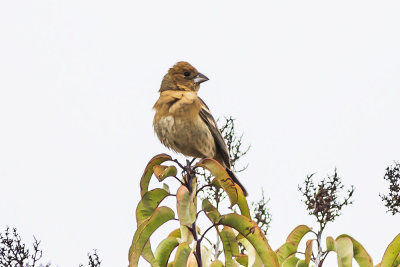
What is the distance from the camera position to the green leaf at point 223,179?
3.63 m

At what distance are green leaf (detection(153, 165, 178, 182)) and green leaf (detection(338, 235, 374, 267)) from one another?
106 cm

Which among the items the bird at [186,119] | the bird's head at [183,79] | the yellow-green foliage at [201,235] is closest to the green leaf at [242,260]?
the yellow-green foliage at [201,235]

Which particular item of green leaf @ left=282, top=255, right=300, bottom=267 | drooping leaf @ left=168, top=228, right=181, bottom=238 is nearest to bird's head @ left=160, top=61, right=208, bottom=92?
drooping leaf @ left=168, top=228, right=181, bottom=238

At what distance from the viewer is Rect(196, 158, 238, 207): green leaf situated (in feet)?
11.9

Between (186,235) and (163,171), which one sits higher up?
(163,171)

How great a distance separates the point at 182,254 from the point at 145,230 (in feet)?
0.90

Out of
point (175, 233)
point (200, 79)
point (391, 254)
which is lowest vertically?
point (391, 254)

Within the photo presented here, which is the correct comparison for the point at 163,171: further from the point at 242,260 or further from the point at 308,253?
the point at 308,253

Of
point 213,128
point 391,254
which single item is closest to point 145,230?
point 391,254

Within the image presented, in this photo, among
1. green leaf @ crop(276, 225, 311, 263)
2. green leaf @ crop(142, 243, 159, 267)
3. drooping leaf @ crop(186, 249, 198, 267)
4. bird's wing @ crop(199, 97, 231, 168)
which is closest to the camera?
drooping leaf @ crop(186, 249, 198, 267)

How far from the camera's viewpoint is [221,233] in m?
3.83

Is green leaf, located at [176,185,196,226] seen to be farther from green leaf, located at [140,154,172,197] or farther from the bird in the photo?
the bird

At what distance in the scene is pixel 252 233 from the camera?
358 centimetres

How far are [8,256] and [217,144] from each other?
2.04 meters
